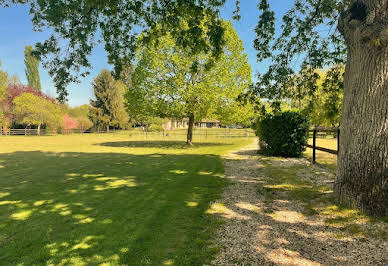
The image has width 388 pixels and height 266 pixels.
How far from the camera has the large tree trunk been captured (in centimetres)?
487

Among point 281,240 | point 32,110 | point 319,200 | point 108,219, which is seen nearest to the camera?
point 281,240

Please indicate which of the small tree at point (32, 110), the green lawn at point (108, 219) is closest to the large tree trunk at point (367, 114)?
the green lawn at point (108, 219)

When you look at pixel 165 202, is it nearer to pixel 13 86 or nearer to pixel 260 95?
pixel 260 95

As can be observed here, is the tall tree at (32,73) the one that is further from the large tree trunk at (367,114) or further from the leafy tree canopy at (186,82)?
the large tree trunk at (367,114)

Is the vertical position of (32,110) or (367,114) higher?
(32,110)

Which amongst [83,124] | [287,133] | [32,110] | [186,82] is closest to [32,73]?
[83,124]

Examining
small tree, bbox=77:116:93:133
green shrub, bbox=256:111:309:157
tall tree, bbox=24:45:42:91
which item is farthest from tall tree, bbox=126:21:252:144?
tall tree, bbox=24:45:42:91

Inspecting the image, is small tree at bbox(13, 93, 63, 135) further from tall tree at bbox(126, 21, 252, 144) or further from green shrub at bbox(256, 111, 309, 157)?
green shrub at bbox(256, 111, 309, 157)

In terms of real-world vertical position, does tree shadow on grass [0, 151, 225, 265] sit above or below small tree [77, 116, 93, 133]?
below

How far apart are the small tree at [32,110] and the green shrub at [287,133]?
44192 millimetres

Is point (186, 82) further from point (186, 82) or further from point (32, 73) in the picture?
point (32, 73)

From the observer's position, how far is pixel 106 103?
57.1 m

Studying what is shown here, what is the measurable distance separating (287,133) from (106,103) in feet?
169

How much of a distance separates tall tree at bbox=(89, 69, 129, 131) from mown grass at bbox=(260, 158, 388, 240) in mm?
53174
